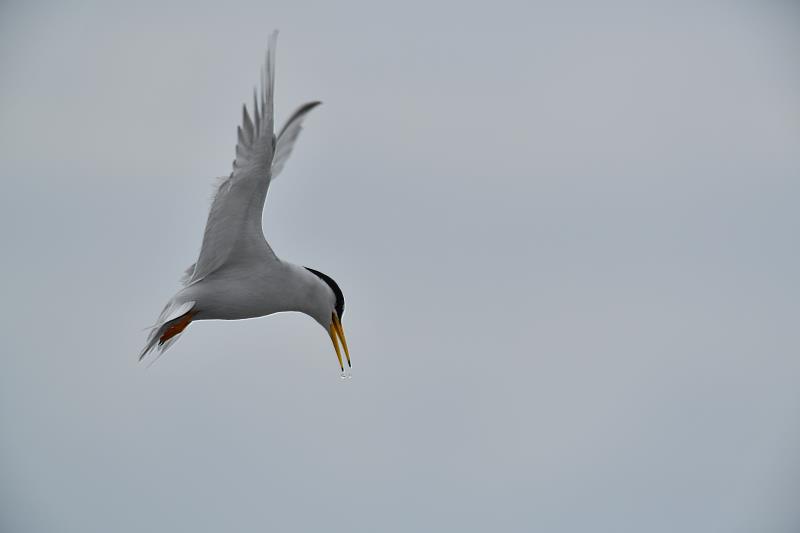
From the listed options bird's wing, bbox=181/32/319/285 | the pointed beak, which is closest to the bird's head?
the pointed beak

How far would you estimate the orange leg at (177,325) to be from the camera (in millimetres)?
10039

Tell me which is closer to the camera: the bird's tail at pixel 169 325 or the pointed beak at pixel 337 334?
the bird's tail at pixel 169 325

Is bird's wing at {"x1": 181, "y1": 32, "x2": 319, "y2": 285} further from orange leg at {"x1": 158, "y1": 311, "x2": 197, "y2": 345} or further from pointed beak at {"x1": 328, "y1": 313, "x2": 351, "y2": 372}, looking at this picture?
pointed beak at {"x1": 328, "y1": 313, "x2": 351, "y2": 372}

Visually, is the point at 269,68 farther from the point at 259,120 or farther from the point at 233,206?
the point at 233,206

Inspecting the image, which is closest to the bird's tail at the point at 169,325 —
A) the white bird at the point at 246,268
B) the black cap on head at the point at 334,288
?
the white bird at the point at 246,268

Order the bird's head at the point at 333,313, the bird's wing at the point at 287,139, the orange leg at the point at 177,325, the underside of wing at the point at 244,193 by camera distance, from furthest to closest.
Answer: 1. the bird's head at the point at 333,313
2. the orange leg at the point at 177,325
3. the bird's wing at the point at 287,139
4. the underside of wing at the point at 244,193

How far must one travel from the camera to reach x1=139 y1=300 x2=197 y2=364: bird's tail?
9.49 m

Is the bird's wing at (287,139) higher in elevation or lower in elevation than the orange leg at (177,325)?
higher

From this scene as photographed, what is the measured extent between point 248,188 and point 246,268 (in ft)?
3.47

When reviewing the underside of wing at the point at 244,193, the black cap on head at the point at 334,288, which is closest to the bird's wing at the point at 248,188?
the underside of wing at the point at 244,193

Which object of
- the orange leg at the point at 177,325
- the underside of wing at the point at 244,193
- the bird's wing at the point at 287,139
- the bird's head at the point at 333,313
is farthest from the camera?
the bird's head at the point at 333,313

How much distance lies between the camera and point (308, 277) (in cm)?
1047

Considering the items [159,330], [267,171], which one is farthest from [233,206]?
[159,330]

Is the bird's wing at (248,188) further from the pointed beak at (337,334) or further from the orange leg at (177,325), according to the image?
the pointed beak at (337,334)
